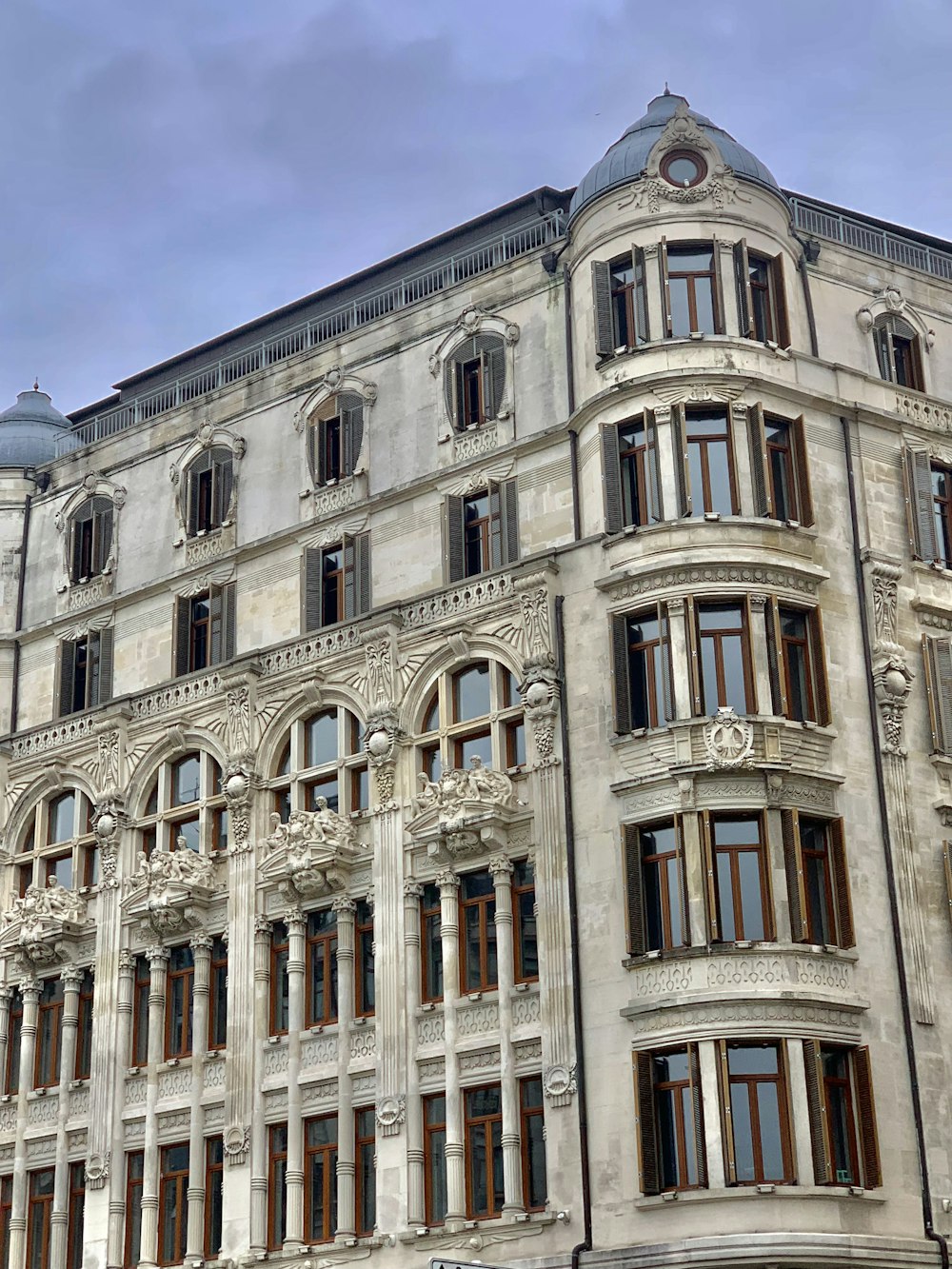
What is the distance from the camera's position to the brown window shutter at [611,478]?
5166 cm

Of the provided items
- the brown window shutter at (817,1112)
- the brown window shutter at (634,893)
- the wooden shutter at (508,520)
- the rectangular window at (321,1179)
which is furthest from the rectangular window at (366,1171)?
the wooden shutter at (508,520)

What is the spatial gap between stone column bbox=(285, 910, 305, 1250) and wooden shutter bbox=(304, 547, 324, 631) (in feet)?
26.2

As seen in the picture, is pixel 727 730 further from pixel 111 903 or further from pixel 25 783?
pixel 25 783

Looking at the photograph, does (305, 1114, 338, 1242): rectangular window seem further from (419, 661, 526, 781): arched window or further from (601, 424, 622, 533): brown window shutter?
(601, 424, 622, 533): brown window shutter

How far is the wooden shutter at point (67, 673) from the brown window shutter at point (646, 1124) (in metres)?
23.3

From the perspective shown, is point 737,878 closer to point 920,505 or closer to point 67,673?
point 920,505

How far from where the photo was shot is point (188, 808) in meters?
57.8

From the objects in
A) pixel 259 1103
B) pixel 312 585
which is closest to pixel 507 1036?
pixel 259 1103

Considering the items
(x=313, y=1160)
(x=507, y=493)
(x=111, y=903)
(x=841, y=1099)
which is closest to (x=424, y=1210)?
(x=313, y=1160)

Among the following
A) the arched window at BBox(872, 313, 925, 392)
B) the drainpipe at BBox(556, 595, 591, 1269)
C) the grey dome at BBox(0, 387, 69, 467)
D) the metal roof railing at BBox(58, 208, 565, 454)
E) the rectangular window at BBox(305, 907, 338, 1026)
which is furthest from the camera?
the grey dome at BBox(0, 387, 69, 467)

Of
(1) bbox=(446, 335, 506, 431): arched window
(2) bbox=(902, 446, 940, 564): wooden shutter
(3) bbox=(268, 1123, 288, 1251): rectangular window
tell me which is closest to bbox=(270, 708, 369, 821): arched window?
(3) bbox=(268, 1123, 288, 1251): rectangular window

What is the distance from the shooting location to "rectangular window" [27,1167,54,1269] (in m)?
56.5

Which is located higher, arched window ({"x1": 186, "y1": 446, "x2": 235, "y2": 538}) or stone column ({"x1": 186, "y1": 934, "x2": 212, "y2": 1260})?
arched window ({"x1": 186, "y1": 446, "x2": 235, "y2": 538})

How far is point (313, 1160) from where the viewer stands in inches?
2048
